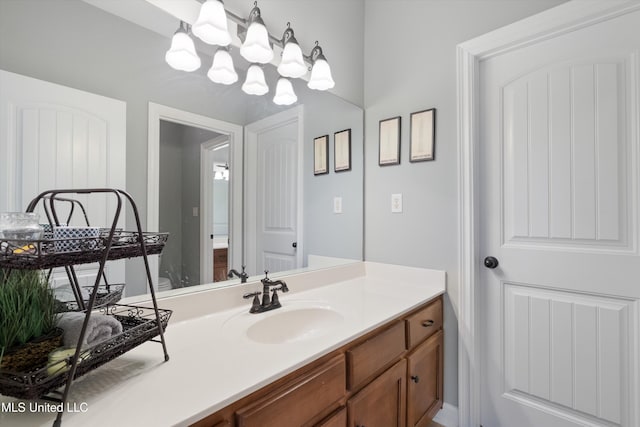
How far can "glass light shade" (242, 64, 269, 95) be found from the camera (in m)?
1.41

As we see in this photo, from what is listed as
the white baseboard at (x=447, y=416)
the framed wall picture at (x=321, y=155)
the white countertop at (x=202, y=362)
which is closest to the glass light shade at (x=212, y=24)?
the framed wall picture at (x=321, y=155)

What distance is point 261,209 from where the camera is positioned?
4.92 feet

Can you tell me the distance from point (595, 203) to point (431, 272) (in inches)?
30.6

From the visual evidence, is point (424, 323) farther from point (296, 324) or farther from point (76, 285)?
point (76, 285)

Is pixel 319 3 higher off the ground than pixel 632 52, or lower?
higher

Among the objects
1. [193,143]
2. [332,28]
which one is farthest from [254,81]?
[332,28]

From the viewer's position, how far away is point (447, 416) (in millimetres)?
1656

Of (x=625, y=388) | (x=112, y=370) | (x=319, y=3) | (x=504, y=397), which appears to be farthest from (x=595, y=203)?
(x=112, y=370)

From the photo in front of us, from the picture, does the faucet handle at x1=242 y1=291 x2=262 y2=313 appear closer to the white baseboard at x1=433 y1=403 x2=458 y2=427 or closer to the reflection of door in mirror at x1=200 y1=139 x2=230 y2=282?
the reflection of door in mirror at x1=200 y1=139 x2=230 y2=282

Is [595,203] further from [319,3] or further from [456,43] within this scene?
[319,3]

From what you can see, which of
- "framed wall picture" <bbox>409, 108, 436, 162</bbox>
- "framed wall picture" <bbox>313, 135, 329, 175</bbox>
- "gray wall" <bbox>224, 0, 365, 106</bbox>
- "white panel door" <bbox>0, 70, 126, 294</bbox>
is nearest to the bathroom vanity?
"white panel door" <bbox>0, 70, 126, 294</bbox>

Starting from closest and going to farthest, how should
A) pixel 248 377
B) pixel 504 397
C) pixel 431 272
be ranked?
pixel 248 377 → pixel 504 397 → pixel 431 272

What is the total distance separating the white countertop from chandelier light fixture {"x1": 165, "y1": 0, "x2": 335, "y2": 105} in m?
0.90

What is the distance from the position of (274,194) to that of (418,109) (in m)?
0.96
